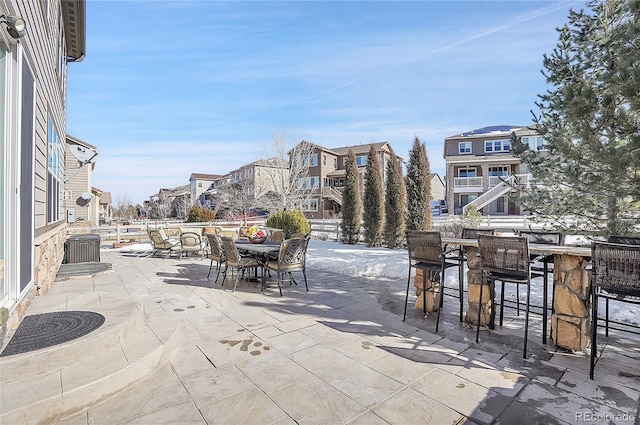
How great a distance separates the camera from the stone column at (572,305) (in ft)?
11.2

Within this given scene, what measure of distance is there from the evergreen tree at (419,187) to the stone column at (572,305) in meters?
8.26

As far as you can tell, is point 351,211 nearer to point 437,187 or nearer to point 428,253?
point 428,253

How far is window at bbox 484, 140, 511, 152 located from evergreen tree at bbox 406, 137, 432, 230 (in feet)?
61.0

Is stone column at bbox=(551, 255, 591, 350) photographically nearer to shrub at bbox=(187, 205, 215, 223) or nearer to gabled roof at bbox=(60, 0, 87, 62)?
gabled roof at bbox=(60, 0, 87, 62)

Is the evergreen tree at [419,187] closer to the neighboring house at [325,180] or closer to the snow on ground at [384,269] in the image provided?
the snow on ground at [384,269]

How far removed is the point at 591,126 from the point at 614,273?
2350mm

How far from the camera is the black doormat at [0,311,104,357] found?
266cm

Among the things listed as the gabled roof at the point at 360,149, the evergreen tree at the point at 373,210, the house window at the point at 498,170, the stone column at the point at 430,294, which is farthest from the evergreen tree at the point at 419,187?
the gabled roof at the point at 360,149

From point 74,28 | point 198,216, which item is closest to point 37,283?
point 74,28

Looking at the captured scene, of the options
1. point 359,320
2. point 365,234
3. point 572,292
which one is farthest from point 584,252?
point 365,234

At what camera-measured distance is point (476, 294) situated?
4.21 meters

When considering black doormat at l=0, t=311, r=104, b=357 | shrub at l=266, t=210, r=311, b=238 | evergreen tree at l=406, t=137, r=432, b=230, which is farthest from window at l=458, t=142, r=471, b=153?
black doormat at l=0, t=311, r=104, b=357

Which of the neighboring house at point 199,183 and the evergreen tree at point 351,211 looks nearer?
the evergreen tree at point 351,211

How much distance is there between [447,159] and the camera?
26984 millimetres
